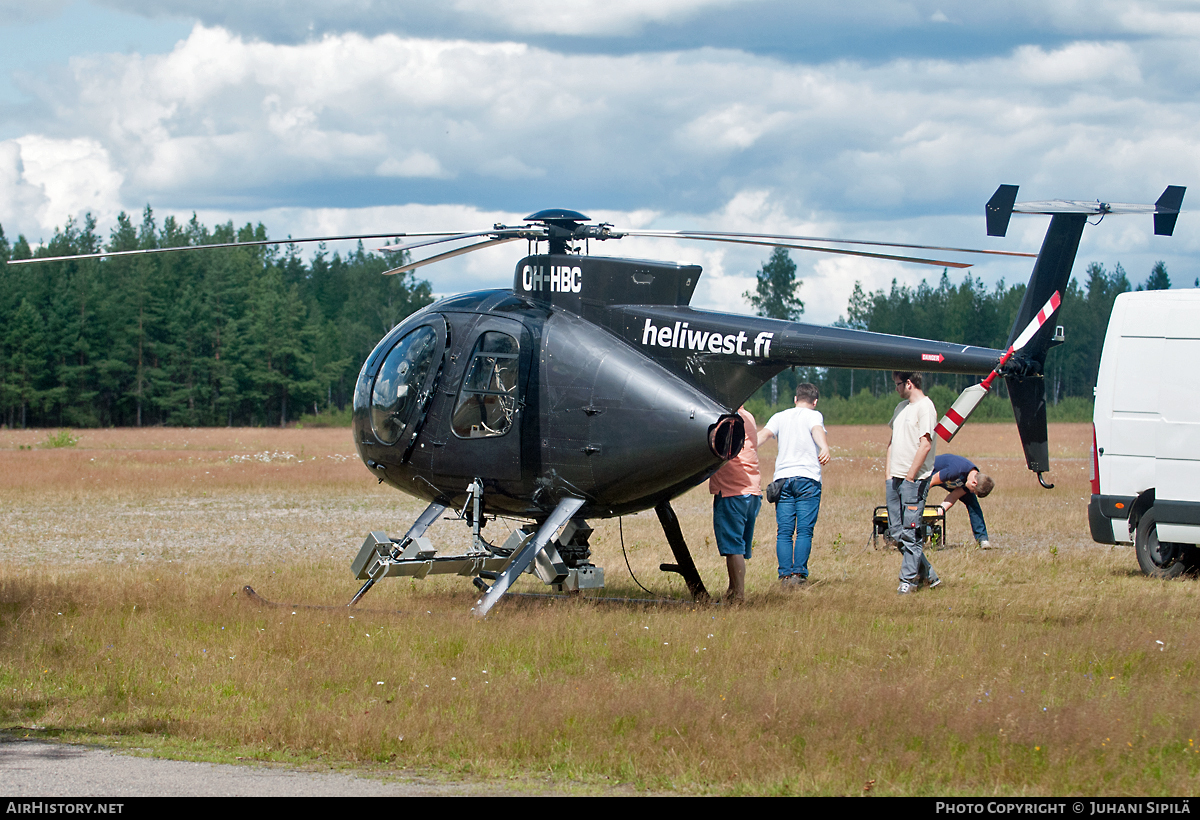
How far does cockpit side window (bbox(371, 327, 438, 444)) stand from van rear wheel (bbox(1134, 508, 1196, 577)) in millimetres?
8061

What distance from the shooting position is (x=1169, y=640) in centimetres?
905

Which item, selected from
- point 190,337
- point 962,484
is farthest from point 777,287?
point 962,484

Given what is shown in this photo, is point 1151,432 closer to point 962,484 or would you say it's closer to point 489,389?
point 962,484

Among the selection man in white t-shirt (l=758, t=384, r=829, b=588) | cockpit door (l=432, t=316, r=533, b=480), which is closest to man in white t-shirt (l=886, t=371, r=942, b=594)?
man in white t-shirt (l=758, t=384, r=829, b=588)

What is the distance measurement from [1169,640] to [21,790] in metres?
8.03

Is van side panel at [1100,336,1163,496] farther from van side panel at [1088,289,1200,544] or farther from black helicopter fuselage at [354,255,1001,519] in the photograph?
black helicopter fuselage at [354,255,1001,519]

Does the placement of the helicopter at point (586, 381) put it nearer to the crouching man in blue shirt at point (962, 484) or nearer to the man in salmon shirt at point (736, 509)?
the man in salmon shirt at point (736, 509)

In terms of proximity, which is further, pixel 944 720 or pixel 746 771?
pixel 944 720

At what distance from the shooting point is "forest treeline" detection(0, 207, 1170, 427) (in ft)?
281

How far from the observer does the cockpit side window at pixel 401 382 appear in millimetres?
11445

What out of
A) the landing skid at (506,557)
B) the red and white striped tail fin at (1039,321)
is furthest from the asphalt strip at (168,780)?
the red and white striped tail fin at (1039,321)

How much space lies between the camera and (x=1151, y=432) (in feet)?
41.1

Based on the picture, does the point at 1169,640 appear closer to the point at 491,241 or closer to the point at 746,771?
the point at 746,771
